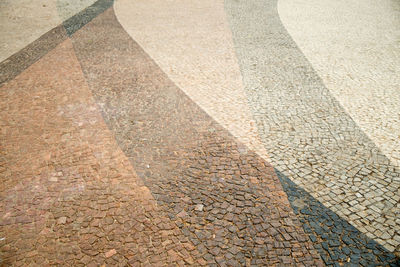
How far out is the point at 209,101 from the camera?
5590 millimetres

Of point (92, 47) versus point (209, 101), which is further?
point (92, 47)

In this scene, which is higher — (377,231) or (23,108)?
(23,108)

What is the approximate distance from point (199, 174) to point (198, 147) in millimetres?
554

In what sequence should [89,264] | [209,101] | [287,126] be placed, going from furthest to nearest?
[209,101] → [287,126] → [89,264]

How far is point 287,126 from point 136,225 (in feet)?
9.29

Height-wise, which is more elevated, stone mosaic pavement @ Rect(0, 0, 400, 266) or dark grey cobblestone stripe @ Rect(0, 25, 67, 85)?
dark grey cobblestone stripe @ Rect(0, 25, 67, 85)

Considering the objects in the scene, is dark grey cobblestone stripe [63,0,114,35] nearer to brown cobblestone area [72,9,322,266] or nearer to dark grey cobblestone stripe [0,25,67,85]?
dark grey cobblestone stripe [0,25,67,85]

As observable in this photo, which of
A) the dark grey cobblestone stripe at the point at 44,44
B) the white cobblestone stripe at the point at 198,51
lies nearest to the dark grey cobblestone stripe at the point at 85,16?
the dark grey cobblestone stripe at the point at 44,44

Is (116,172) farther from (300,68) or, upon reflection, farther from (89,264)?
(300,68)

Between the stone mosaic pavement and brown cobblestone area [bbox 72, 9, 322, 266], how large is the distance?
0.02 metres

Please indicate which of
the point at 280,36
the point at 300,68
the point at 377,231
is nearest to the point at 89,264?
the point at 377,231

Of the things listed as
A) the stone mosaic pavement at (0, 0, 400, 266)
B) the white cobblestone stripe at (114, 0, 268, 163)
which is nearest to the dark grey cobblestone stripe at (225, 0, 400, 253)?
the stone mosaic pavement at (0, 0, 400, 266)

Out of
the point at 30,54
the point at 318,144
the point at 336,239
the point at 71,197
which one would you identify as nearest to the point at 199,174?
the point at 71,197

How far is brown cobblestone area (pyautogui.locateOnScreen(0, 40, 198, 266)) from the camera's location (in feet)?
10.3
